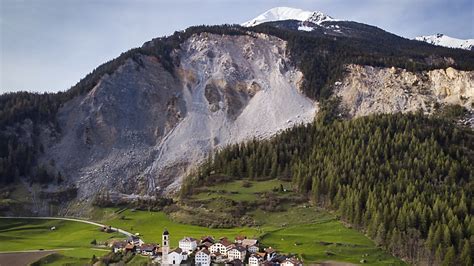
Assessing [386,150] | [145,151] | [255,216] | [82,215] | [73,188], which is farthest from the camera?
[145,151]

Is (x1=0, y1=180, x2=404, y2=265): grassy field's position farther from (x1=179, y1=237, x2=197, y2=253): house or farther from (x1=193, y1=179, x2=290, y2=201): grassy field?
(x1=179, y1=237, x2=197, y2=253): house

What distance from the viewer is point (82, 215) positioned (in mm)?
132625

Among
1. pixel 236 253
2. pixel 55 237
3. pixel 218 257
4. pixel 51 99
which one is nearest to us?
pixel 218 257

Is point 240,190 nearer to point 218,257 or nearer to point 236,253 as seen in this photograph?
point 236,253

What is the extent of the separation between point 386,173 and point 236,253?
157 ft

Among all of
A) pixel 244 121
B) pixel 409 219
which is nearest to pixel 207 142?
pixel 244 121

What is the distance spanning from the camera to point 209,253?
8062 centimetres

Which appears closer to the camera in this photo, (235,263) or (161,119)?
(235,263)

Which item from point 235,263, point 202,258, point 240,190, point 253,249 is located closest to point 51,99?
point 240,190

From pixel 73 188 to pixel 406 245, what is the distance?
3565 inches


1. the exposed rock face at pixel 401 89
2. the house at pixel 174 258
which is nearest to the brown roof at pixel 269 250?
the house at pixel 174 258

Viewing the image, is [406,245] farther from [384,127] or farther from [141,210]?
[141,210]

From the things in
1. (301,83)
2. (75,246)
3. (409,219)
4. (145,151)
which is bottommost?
(75,246)

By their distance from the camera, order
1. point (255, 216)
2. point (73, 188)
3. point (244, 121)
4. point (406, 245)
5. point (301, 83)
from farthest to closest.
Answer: point (301, 83)
point (244, 121)
point (73, 188)
point (255, 216)
point (406, 245)
